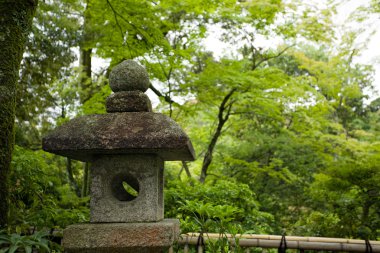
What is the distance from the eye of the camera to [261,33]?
841 centimetres

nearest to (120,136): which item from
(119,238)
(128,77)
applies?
(128,77)

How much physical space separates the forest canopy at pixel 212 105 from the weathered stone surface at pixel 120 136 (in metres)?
1.05

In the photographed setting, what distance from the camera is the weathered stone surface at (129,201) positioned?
2533 mm

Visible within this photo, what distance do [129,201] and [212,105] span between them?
684 centimetres

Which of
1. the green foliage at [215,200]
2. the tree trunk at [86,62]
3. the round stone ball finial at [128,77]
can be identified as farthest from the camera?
the tree trunk at [86,62]

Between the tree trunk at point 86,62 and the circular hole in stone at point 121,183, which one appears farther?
the tree trunk at point 86,62

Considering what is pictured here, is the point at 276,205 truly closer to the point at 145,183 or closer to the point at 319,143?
the point at 319,143

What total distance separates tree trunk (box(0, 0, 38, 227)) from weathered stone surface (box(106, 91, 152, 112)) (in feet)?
3.68

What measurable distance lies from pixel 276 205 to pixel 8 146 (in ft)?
26.8

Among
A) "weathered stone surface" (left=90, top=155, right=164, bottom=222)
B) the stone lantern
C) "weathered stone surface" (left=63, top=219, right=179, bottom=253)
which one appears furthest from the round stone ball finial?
"weathered stone surface" (left=63, top=219, right=179, bottom=253)

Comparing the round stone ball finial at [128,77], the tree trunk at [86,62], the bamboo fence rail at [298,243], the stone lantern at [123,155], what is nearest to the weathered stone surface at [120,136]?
the stone lantern at [123,155]

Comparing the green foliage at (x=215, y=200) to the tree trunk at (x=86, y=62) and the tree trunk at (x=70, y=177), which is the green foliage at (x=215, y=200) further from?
the tree trunk at (x=70, y=177)

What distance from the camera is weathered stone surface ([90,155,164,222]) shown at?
2533 mm

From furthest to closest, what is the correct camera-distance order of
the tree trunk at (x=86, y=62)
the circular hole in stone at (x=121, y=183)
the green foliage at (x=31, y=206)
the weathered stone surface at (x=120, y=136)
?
the tree trunk at (x=86, y=62), the green foliage at (x=31, y=206), the circular hole in stone at (x=121, y=183), the weathered stone surface at (x=120, y=136)
